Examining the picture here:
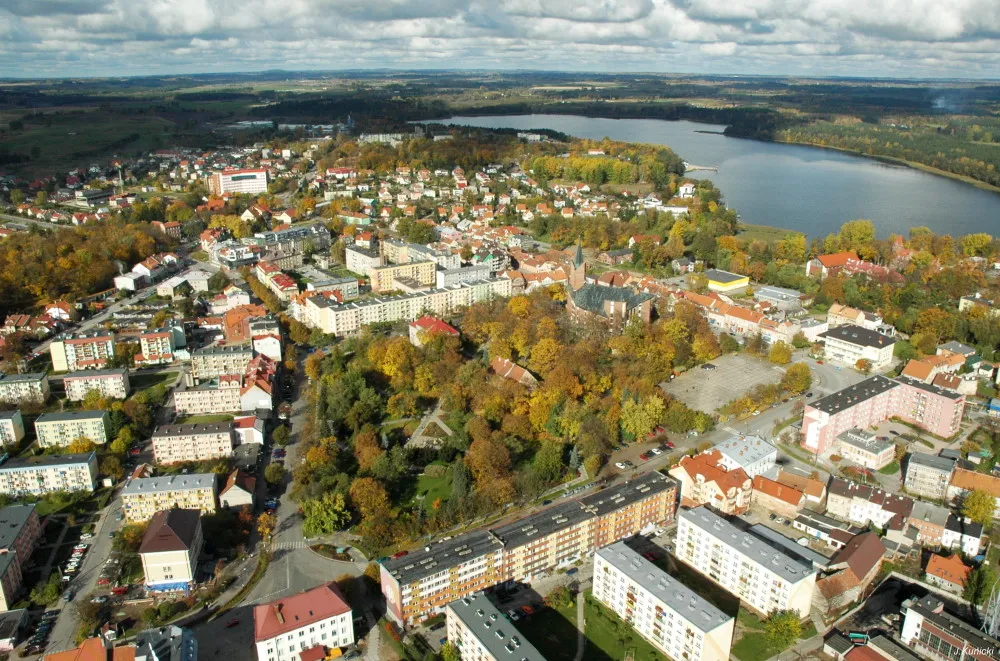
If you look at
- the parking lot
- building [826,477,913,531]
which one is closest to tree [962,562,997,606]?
building [826,477,913,531]

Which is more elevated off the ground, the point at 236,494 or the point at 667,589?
the point at 667,589

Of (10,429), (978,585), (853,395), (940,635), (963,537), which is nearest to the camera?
(940,635)

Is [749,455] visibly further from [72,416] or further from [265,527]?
[72,416]

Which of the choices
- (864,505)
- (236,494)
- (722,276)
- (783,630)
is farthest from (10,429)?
(722,276)

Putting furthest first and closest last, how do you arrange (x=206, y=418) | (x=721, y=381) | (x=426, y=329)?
1. (x=426, y=329)
2. (x=721, y=381)
3. (x=206, y=418)

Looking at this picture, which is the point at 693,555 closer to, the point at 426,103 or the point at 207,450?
the point at 207,450

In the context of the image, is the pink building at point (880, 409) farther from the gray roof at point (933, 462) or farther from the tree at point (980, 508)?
the tree at point (980, 508)

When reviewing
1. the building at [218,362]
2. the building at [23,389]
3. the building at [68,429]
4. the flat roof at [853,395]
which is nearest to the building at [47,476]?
the building at [68,429]
